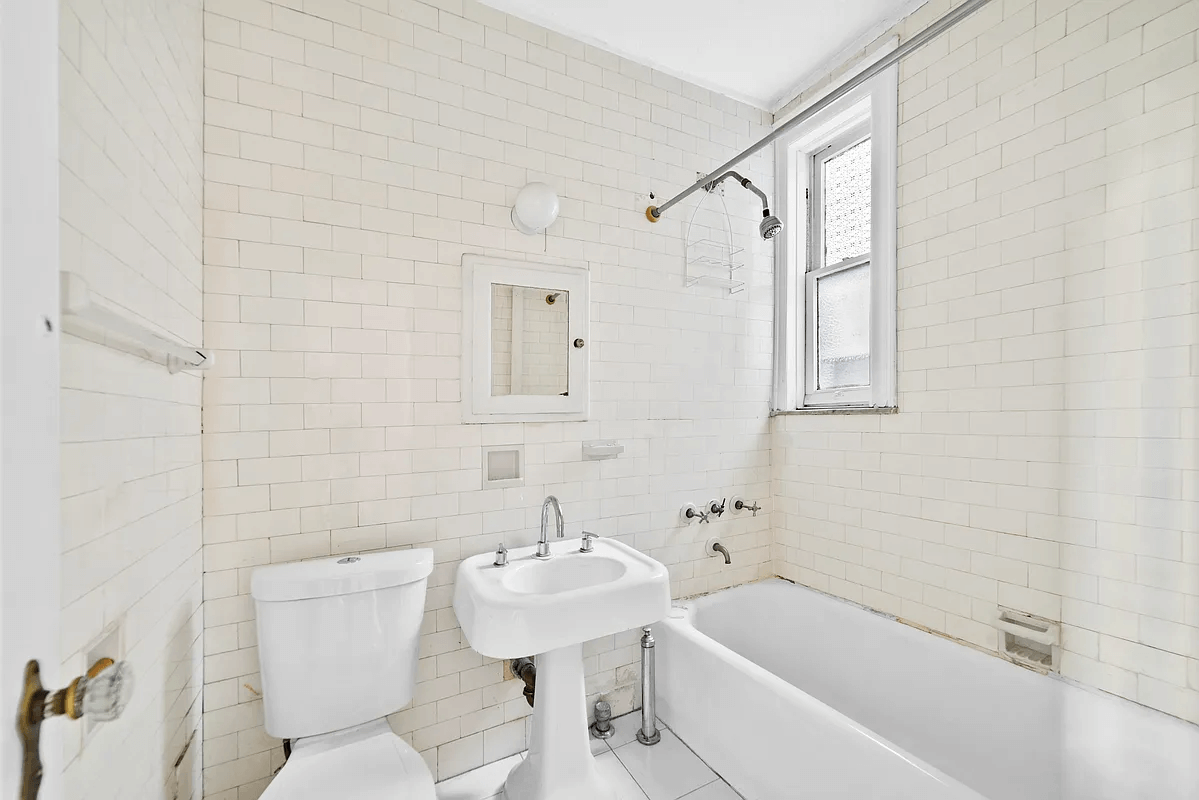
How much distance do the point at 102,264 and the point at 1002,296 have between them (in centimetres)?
232

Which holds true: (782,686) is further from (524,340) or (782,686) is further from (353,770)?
(524,340)

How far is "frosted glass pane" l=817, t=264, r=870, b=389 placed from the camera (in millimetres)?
2242

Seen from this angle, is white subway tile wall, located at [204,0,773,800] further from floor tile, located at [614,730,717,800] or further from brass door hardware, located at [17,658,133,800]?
brass door hardware, located at [17,658,133,800]

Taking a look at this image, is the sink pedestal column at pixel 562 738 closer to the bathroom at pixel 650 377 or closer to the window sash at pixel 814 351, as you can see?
the bathroom at pixel 650 377

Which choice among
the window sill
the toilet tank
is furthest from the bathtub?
the toilet tank

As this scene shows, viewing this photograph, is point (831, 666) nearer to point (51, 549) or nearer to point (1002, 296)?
point (1002, 296)

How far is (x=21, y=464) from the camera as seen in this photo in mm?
385

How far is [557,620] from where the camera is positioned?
4.60 feet

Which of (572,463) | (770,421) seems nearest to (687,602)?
(572,463)

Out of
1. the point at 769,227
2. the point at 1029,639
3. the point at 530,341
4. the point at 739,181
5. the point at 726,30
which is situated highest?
the point at 726,30

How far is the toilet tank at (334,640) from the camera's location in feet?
4.51

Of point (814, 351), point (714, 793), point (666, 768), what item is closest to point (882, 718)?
point (714, 793)

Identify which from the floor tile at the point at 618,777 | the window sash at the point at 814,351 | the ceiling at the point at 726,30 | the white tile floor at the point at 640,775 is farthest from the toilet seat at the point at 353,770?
the ceiling at the point at 726,30

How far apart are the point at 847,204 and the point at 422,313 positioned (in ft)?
6.22
